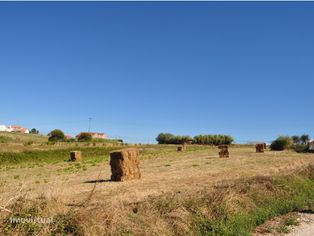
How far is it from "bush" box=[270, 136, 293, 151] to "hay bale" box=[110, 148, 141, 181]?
169 feet

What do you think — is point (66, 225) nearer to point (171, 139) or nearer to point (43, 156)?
point (43, 156)

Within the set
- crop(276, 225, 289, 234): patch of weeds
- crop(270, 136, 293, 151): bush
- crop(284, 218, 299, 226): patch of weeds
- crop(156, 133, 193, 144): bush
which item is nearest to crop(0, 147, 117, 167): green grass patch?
crop(270, 136, 293, 151): bush

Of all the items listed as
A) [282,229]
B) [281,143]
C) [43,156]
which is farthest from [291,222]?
[281,143]

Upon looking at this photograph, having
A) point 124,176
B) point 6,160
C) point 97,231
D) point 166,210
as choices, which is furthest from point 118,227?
point 6,160

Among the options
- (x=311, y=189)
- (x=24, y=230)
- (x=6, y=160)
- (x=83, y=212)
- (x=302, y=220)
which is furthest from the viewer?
(x=6, y=160)

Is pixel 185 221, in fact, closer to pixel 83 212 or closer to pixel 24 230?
pixel 83 212

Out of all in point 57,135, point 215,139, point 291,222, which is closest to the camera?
point 291,222

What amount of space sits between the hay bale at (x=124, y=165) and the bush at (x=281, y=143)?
2023 inches

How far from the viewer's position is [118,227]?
27.8 ft

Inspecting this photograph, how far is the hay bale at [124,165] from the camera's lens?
20.0 meters

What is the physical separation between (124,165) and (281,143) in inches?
2079

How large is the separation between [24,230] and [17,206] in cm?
67

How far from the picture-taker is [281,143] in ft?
221

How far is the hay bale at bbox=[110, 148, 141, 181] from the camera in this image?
1998cm
